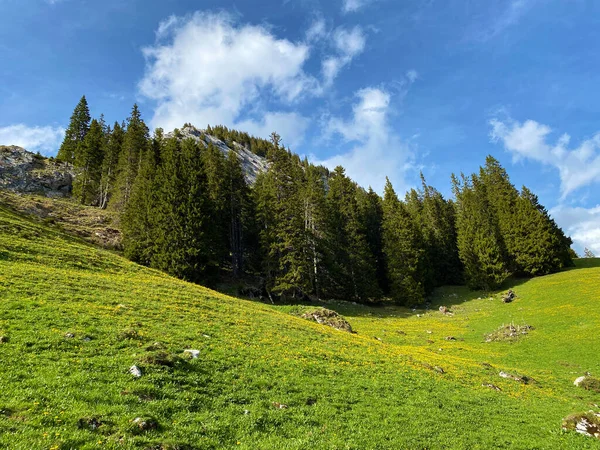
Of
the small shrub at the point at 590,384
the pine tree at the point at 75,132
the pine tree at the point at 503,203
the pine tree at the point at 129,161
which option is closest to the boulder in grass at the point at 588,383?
the small shrub at the point at 590,384

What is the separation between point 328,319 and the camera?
37.6 meters

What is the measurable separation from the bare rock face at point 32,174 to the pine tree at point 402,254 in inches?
3255

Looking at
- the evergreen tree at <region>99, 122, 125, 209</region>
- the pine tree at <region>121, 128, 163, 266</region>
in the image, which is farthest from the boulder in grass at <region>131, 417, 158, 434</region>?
the evergreen tree at <region>99, 122, 125, 209</region>

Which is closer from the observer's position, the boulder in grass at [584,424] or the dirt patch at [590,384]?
the boulder in grass at [584,424]

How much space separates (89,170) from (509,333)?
90.2m

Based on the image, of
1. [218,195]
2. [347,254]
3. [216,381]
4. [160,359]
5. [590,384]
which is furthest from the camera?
[347,254]

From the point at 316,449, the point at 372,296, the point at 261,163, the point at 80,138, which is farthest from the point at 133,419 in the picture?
the point at 261,163

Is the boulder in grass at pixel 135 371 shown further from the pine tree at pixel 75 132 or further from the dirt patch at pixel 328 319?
the pine tree at pixel 75 132

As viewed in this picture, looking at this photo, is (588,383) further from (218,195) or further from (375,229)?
(375,229)

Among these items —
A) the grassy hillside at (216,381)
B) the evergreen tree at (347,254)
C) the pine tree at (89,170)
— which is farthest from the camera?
the pine tree at (89,170)

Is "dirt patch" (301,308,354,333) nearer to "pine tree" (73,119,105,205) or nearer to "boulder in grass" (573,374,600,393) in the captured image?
"boulder in grass" (573,374,600,393)

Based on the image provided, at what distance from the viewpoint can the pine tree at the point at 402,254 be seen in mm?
64688

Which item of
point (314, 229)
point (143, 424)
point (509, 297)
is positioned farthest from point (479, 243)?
point (143, 424)

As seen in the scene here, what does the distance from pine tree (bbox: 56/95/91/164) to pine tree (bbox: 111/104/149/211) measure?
2824cm
